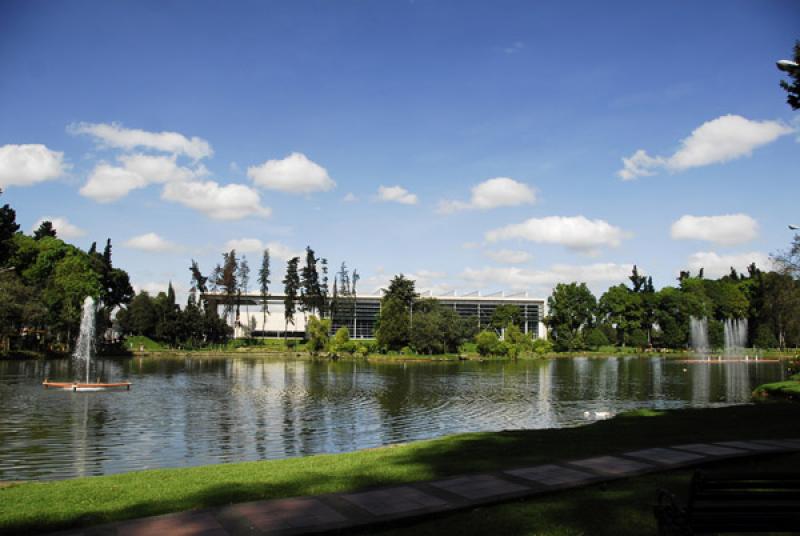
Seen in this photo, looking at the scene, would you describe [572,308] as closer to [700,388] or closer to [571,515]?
[700,388]

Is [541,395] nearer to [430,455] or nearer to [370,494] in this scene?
[430,455]

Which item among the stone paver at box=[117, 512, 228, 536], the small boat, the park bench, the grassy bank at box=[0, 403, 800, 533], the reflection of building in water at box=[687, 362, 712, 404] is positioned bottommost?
the reflection of building in water at box=[687, 362, 712, 404]

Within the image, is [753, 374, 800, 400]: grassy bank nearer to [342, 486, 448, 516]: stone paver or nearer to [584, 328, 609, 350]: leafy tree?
[342, 486, 448, 516]: stone paver

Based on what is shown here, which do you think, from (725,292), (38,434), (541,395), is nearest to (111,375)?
(38,434)

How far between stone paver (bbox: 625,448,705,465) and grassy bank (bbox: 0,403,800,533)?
0.68 metres

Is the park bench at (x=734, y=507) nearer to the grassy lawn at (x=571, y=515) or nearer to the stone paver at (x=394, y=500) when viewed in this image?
the grassy lawn at (x=571, y=515)

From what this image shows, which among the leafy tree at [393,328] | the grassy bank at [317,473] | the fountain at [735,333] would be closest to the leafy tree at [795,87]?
the grassy bank at [317,473]

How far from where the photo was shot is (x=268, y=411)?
2973 centimetres

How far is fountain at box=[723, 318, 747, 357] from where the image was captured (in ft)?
377

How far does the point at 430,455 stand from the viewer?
12805 millimetres

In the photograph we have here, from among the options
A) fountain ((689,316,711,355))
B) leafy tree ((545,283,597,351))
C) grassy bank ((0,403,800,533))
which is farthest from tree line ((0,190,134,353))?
fountain ((689,316,711,355))

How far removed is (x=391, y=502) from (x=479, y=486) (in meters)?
1.54

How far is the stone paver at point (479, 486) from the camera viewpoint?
8.16m

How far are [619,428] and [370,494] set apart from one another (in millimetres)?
10504
